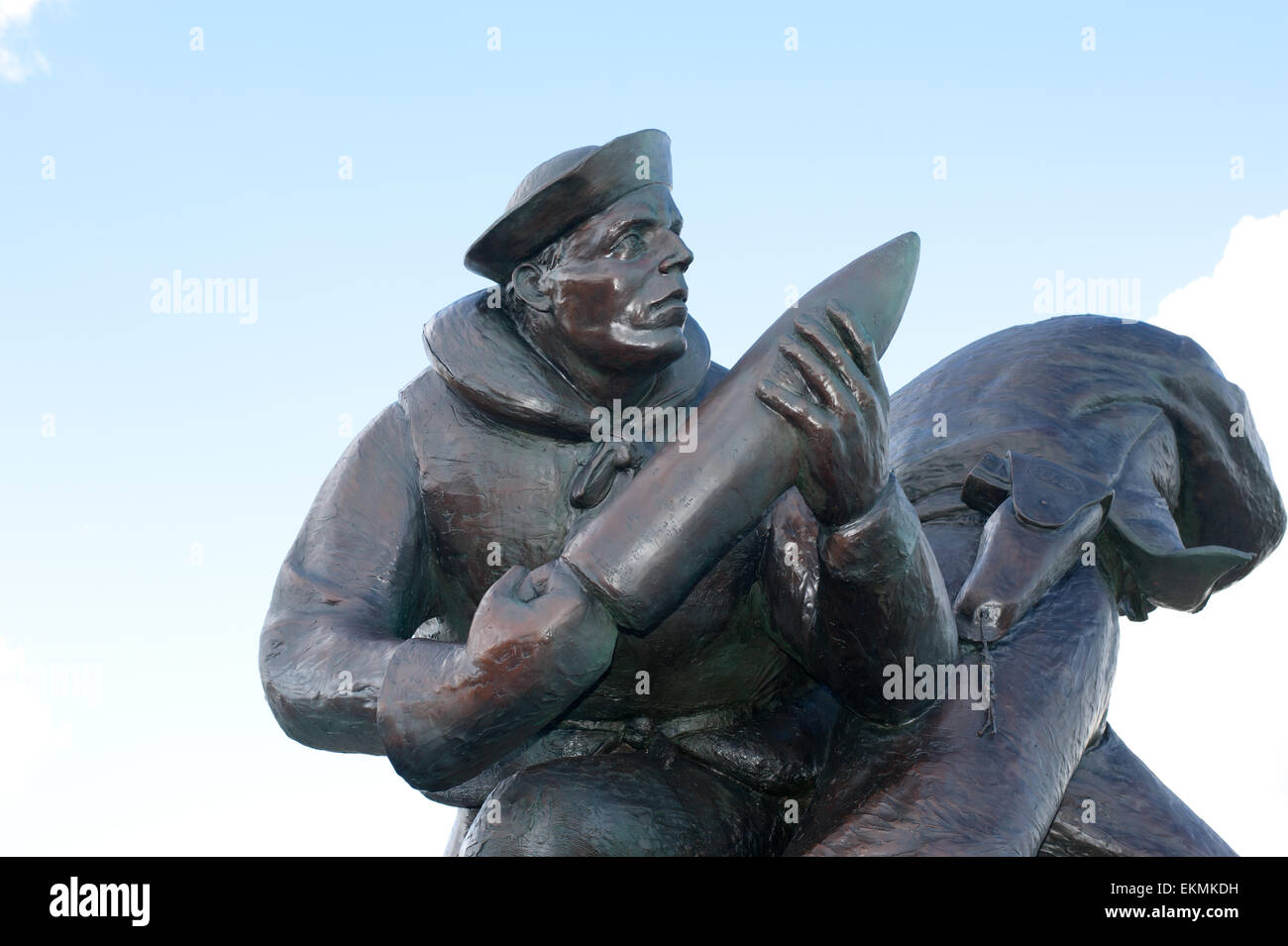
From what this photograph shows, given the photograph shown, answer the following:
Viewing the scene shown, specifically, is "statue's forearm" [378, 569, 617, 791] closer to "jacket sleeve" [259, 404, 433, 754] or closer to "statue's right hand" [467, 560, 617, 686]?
"statue's right hand" [467, 560, 617, 686]

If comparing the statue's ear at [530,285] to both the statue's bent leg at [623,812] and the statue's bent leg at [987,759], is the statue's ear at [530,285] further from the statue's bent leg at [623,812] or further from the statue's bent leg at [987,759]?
the statue's bent leg at [987,759]

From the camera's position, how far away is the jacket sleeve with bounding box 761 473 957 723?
388 centimetres

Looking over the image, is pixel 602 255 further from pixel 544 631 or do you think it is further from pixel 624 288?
pixel 544 631

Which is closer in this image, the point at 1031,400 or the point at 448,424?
the point at 448,424

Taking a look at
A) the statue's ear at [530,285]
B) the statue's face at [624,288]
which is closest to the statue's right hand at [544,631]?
the statue's face at [624,288]

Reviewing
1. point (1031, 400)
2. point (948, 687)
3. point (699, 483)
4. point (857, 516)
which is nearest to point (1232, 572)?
point (1031, 400)

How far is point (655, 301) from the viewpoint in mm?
4105

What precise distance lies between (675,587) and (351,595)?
0.84 meters

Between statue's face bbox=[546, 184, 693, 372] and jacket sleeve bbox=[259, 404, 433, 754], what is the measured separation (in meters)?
0.55

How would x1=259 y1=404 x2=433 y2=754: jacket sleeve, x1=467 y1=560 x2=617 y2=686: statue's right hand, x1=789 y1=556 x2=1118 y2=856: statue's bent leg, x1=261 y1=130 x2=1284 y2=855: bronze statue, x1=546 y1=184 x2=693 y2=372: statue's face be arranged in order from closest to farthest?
x1=467 y1=560 x2=617 y2=686: statue's right hand
x1=261 y1=130 x2=1284 y2=855: bronze statue
x1=259 y1=404 x2=433 y2=754: jacket sleeve
x1=789 y1=556 x2=1118 y2=856: statue's bent leg
x1=546 y1=184 x2=693 y2=372: statue's face

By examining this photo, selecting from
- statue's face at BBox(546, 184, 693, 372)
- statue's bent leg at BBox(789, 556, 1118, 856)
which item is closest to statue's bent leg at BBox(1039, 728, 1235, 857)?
statue's bent leg at BBox(789, 556, 1118, 856)
